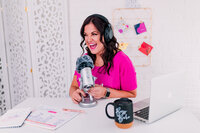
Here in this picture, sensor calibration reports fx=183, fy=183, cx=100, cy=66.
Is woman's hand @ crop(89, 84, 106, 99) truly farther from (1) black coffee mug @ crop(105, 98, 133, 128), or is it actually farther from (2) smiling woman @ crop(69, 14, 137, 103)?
(1) black coffee mug @ crop(105, 98, 133, 128)

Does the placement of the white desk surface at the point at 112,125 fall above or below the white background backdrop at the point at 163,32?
below

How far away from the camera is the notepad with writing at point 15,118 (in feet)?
3.21

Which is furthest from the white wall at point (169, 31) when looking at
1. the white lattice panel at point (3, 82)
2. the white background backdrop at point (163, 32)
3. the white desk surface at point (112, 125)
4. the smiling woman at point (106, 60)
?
the white desk surface at point (112, 125)

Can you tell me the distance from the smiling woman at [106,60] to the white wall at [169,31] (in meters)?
1.15

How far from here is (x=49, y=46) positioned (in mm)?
2691

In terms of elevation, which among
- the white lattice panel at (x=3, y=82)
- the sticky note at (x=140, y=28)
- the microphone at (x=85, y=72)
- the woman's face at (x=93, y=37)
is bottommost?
the white lattice panel at (x=3, y=82)

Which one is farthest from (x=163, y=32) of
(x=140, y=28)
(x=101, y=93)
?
(x=101, y=93)

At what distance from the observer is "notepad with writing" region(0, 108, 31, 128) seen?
38.5 inches

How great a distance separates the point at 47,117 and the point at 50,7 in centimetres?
199

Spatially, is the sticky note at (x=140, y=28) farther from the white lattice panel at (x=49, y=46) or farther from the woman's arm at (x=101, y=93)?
the woman's arm at (x=101, y=93)

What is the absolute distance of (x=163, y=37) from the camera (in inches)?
107

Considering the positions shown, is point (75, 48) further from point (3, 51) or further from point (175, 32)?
point (175, 32)

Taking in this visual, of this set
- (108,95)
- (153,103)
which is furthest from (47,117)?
(153,103)

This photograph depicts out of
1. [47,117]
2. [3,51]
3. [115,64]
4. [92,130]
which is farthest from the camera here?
[3,51]
